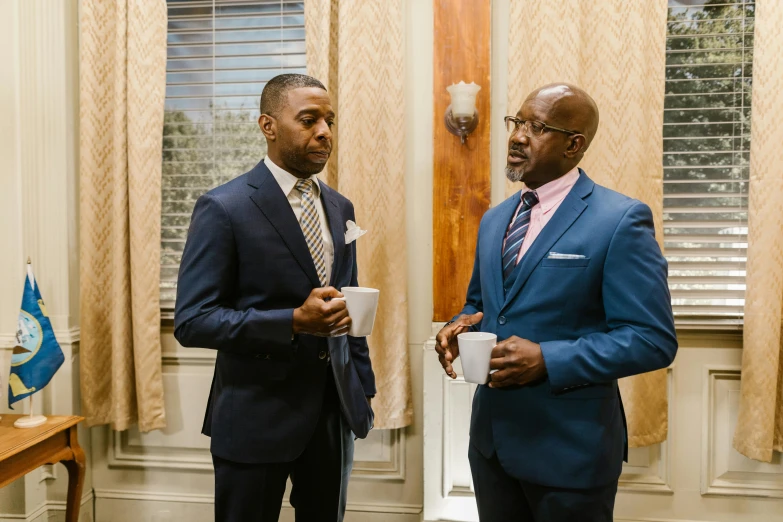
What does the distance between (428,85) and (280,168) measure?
1161 millimetres

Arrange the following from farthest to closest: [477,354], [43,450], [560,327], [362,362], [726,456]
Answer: [726,456] → [43,450] → [362,362] → [560,327] → [477,354]

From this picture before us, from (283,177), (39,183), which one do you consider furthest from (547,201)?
(39,183)

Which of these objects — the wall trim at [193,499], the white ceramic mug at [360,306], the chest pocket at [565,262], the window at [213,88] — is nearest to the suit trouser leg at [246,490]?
the white ceramic mug at [360,306]

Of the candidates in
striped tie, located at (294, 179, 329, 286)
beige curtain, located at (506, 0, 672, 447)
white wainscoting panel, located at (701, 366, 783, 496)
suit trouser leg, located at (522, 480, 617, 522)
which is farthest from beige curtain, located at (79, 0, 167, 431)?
white wainscoting panel, located at (701, 366, 783, 496)

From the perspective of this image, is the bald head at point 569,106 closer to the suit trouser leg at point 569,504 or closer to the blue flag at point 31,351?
the suit trouser leg at point 569,504

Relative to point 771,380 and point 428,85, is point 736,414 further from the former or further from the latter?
point 428,85

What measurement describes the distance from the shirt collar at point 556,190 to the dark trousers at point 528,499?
2.00ft

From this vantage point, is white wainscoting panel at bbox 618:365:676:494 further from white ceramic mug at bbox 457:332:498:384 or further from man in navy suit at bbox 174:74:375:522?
white ceramic mug at bbox 457:332:498:384

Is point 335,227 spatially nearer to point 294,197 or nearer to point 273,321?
point 294,197

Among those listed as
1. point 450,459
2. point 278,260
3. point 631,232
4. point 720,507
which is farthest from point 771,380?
point 278,260

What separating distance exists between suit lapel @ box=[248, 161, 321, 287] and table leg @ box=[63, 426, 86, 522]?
4.65 feet

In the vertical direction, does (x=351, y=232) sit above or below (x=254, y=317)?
above

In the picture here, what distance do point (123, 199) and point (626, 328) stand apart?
2142mm

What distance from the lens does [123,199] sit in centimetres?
266
